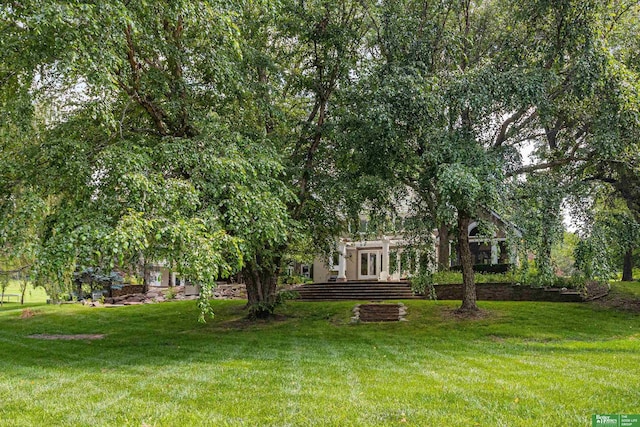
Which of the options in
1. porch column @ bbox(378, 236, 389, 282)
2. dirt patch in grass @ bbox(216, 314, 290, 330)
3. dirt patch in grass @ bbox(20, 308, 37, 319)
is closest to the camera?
dirt patch in grass @ bbox(216, 314, 290, 330)

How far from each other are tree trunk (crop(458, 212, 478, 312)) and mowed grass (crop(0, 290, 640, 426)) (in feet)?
2.80

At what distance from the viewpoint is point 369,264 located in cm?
2759

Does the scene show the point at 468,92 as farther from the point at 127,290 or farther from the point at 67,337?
the point at 127,290

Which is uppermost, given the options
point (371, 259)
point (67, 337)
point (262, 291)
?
point (371, 259)

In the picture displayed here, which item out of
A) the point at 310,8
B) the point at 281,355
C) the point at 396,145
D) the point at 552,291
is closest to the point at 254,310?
the point at 281,355

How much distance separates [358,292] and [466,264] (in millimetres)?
7910

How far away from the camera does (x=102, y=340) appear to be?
12.2 m

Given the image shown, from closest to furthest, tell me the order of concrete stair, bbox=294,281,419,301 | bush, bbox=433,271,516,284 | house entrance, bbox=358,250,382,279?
bush, bbox=433,271,516,284 → concrete stair, bbox=294,281,419,301 → house entrance, bbox=358,250,382,279

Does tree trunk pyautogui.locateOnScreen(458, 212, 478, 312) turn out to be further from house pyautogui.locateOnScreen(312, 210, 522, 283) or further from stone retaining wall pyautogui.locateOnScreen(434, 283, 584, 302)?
house pyautogui.locateOnScreen(312, 210, 522, 283)

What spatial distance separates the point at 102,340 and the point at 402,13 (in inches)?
454

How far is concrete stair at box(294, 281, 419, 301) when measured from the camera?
20703 mm
